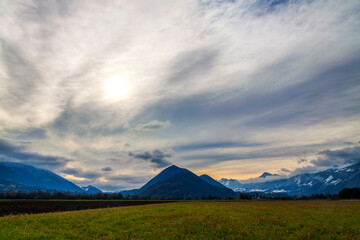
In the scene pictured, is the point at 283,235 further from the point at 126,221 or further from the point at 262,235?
the point at 126,221

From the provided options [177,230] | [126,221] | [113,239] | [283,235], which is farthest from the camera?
[126,221]

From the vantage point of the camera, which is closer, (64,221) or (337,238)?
(337,238)

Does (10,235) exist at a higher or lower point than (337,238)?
higher

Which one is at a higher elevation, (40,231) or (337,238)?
(40,231)

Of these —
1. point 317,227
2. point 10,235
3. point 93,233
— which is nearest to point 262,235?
point 317,227

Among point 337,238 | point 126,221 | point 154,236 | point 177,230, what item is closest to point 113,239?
point 154,236

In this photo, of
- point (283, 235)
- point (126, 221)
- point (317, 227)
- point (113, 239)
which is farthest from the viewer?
point (126, 221)

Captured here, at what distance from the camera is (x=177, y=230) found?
18891mm

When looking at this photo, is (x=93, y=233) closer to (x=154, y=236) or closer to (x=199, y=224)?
(x=154, y=236)

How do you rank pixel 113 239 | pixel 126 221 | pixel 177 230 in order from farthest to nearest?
pixel 126 221, pixel 177 230, pixel 113 239

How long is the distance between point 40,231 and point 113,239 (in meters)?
8.46

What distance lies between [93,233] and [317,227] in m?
21.0

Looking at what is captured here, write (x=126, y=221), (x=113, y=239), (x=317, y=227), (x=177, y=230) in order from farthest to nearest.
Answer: (x=126, y=221) < (x=317, y=227) < (x=177, y=230) < (x=113, y=239)

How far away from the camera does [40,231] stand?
65.2 ft
